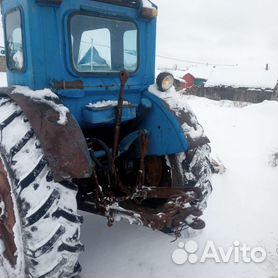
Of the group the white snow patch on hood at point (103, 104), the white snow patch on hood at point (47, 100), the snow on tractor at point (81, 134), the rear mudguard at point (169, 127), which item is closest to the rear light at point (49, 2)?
the snow on tractor at point (81, 134)

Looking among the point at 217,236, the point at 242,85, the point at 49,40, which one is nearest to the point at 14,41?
the point at 49,40

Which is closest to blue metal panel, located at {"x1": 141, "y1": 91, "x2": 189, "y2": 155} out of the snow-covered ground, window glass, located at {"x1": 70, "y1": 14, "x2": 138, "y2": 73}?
the snow-covered ground

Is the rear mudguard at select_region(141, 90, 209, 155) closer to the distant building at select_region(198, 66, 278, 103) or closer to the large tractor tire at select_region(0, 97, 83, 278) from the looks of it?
the large tractor tire at select_region(0, 97, 83, 278)

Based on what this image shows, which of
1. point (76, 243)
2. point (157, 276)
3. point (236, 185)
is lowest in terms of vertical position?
point (236, 185)

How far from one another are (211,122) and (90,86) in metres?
6.61

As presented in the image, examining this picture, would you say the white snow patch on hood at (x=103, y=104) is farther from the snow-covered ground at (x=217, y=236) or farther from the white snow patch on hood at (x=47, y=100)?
the snow-covered ground at (x=217, y=236)

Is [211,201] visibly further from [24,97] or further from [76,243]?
[24,97]

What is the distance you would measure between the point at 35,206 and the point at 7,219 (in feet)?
1.35

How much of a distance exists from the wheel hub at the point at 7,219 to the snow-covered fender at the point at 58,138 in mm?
354

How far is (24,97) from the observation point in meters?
2.28

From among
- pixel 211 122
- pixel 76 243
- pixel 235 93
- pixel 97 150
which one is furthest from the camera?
pixel 235 93

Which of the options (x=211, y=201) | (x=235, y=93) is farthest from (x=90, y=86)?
(x=235, y=93)

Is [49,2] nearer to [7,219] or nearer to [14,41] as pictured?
[14,41]

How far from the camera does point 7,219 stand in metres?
2.32
